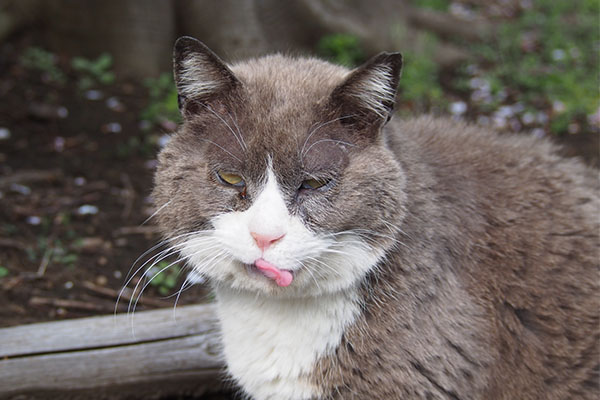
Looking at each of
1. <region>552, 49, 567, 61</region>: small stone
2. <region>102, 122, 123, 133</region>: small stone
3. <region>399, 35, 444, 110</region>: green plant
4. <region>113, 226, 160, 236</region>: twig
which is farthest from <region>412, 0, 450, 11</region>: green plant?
<region>113, 226, 160, 236</region>: twig

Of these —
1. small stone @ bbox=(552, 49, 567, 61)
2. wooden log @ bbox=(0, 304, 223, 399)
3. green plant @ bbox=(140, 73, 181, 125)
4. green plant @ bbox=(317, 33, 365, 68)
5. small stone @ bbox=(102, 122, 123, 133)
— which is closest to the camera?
wooden log @ bbox=(0, 304, 223, 399)

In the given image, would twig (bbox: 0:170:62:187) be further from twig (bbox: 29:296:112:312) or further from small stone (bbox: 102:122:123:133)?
twig (bbox: 29:296:112:312)

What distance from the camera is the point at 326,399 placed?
7.90 ft

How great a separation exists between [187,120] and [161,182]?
9.6 inches

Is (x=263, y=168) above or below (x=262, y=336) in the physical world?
above

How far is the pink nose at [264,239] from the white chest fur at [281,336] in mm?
402

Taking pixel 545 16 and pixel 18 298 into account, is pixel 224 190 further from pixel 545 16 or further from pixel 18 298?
pixel 545 16

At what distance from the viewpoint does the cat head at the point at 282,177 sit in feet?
6.97

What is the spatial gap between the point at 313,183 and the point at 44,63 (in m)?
4.48

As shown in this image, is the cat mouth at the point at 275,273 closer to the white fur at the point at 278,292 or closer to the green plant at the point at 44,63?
the white fur at the point at 278,292

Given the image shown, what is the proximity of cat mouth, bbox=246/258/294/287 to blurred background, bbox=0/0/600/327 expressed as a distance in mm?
1742

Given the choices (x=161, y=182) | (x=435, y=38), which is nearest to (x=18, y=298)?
(x=161, y=182)

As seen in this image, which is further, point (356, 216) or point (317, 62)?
point (317, 62)

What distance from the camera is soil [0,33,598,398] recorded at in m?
3.63
